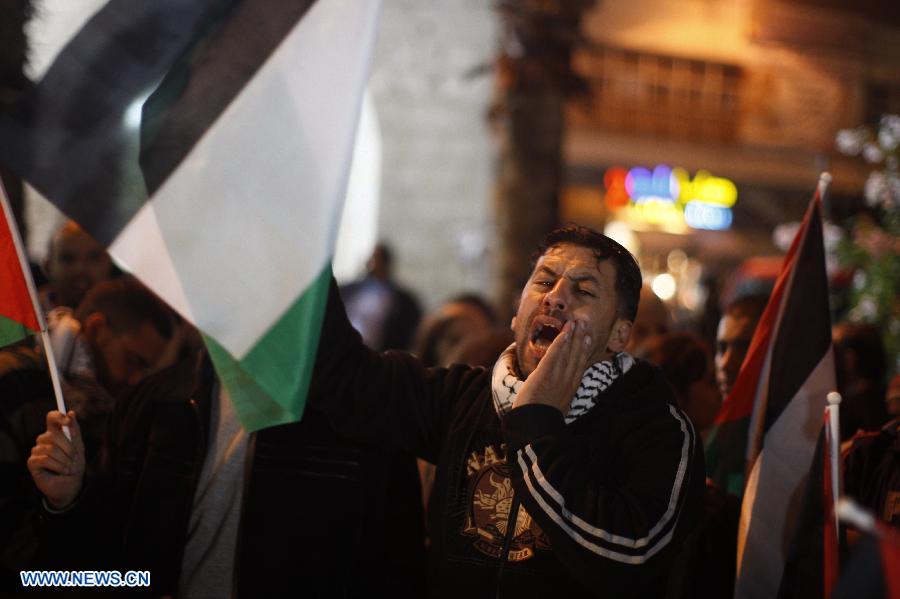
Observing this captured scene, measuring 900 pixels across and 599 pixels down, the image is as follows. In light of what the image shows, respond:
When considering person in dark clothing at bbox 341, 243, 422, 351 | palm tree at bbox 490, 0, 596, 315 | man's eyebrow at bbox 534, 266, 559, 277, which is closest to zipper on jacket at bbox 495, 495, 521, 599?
man's eyebrow at bbox 534, 266, 559, 277

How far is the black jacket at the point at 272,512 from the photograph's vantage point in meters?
2.97

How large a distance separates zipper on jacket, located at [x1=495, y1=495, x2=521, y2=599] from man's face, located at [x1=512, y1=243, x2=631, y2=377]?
14.3 inches

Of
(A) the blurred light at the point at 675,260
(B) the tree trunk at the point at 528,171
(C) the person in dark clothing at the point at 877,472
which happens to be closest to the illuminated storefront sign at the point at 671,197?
(A) the blurred light at the point at 675,260

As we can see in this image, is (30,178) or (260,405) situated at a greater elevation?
(30,178)

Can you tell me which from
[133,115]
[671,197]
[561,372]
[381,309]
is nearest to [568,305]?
[561,372]

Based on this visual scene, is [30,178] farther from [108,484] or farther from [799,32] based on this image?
[799,32]

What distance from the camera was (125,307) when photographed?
418 cm

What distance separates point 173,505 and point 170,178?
1025mm

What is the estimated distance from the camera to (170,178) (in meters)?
2.66

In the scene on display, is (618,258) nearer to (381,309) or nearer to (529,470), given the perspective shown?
(529,470)

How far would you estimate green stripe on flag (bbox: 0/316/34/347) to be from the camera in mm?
2848

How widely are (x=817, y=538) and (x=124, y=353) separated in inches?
111

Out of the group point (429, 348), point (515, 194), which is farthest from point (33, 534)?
point (515, 194)

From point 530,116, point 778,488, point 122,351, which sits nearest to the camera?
point 778,488
